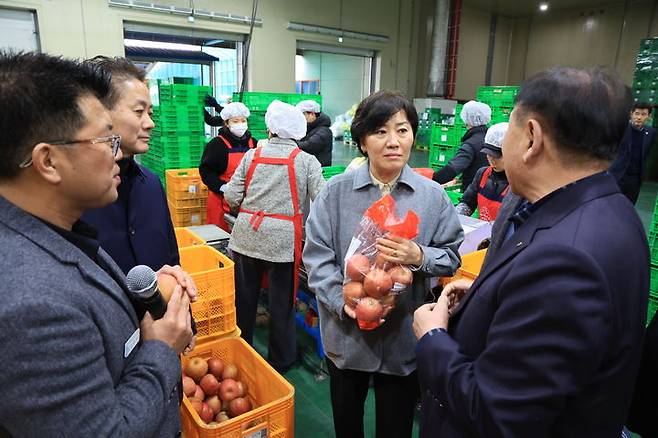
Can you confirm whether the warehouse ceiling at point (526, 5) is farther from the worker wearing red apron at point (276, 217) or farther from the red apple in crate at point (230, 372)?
the red apple in crate at point (230, 372)

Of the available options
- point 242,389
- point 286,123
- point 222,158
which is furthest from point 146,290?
point 222,158

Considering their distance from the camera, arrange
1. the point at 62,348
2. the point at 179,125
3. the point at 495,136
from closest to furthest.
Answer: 1. the point at 62,348
2. the point at 495,136
3. the point at 179,125

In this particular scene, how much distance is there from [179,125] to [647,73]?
9207 millimetres

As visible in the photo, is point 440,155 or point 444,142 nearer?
point 444,142

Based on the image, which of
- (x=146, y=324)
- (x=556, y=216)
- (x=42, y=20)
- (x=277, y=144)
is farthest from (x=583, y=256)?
(x=42, y=20)

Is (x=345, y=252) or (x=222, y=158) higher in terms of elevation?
(x=222, y=158)

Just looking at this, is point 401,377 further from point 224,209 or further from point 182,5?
point 182,5

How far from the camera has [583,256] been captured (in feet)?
2.42

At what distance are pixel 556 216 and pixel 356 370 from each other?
41.0 inches

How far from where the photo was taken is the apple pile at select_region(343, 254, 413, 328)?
137 cm

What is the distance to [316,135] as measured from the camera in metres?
4.62

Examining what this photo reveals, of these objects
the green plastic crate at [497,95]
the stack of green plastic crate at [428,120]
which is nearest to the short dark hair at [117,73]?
the green plastic crate at [497,95]

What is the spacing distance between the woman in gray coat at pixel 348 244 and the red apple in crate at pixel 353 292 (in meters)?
0.10

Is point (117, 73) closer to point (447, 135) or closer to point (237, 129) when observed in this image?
point (237, 129)
